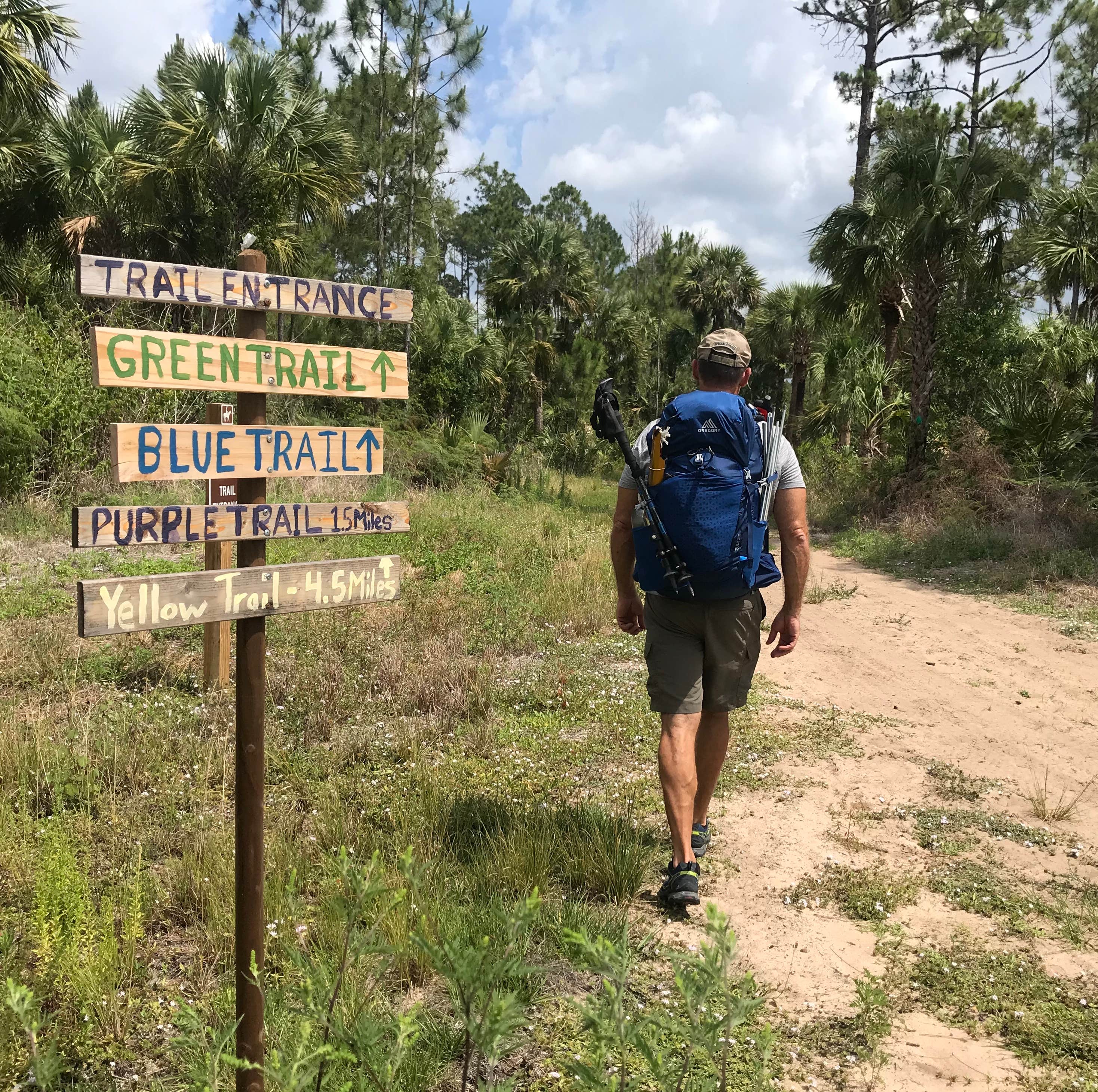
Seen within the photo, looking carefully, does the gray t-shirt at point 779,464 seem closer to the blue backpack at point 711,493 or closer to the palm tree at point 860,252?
the blue backpack at point 711,493

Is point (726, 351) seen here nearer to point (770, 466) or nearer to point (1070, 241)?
point (770, 466)

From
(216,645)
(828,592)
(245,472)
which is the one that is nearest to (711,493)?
(245,472)

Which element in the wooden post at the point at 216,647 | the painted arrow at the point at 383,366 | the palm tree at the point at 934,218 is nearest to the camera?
the painted arrow at the point at 383,366

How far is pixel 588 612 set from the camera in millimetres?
7535

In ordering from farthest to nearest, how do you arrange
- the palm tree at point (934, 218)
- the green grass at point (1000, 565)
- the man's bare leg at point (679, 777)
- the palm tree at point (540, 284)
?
the palm tree at point (540, 284), the palm tree at point (934, 218), the green grass at point (1000, 565), the man's bare leg at point (679, 777)

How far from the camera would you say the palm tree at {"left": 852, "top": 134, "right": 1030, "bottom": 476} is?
13.0 m

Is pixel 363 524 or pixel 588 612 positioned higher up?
pixel 363 524

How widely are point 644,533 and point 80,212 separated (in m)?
15.9

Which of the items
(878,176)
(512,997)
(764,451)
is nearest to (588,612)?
(764,451)

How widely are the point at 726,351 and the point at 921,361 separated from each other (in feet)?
41.5

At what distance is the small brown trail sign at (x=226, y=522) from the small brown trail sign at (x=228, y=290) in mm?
503

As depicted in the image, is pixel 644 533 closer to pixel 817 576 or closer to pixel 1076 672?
pixel 1076 672

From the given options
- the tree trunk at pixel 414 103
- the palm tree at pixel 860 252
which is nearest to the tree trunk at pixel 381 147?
the tree trunk at pixel 414 103

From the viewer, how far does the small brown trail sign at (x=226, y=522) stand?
82.0 inches
